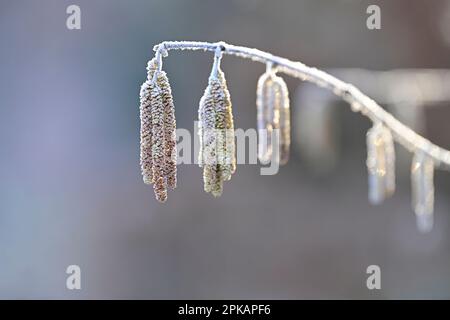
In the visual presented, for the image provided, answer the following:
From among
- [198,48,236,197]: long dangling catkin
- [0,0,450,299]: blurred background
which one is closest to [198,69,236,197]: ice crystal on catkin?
[198,48,236,197]: long dangling catkin

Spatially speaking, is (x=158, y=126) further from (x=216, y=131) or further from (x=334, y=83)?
(x=334, y=83)

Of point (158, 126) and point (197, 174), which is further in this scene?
point (197, 174)

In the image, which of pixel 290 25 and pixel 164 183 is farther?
pixel 290 25

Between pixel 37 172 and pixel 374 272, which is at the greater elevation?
pixel 37 172

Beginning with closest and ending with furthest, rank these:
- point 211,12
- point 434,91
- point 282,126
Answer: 1. point 282,126
2. point 434,91
3. point 211,12

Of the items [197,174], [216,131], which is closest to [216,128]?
[216,131]

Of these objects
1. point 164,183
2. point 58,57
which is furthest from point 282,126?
point 58,57

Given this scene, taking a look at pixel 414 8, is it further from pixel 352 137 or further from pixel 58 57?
pixel 58 57

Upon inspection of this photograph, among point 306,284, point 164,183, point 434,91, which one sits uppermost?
point 434,91
